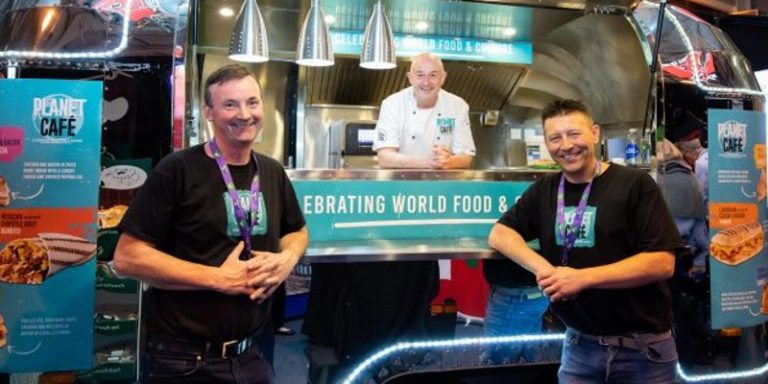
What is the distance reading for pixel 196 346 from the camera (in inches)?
74.3

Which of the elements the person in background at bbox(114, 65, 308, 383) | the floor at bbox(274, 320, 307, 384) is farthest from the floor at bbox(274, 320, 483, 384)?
the person in background at bbox(114, 65, 308, 383)

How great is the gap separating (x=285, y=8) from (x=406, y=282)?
2.00 metres

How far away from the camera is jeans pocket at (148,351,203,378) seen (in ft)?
6.16

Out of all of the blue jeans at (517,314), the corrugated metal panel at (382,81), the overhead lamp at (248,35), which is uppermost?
the corrugated metal panel at (382,81)

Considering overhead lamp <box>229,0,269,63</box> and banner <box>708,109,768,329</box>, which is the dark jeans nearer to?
overhead lamp <box>229,0,269,63</box>

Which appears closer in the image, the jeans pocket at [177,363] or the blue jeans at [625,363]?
the jeans pocket at [177,363]

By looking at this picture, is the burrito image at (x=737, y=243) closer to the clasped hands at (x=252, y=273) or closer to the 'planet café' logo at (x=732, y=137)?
the 'planet café' logo at (x=732, y=137)

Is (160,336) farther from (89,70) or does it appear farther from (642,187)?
(642,187)

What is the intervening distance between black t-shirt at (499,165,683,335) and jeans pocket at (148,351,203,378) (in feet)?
4.29

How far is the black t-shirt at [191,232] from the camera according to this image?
1.83 m

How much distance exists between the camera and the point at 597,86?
15.0 feet

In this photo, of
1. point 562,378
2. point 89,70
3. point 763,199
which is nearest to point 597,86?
point 763,199

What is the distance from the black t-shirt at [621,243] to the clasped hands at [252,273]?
1061 mm

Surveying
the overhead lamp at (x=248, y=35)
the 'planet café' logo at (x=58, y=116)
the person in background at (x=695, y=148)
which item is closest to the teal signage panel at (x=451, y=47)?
the overhead lamp at (x=248, y=35)
